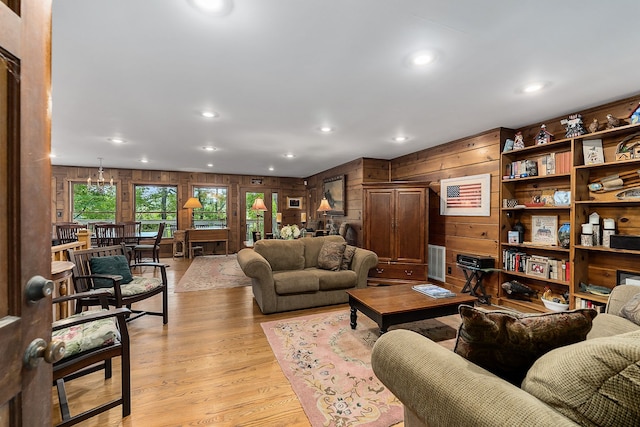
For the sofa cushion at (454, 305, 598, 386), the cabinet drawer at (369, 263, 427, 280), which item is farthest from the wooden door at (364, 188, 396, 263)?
the sofa cushion at (454, 305, 598, 386)

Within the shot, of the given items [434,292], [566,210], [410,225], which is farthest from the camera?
[410,225]

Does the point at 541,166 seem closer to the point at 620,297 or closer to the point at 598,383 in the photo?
the point at 620,297

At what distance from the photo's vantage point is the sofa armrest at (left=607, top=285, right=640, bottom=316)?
2.07 metres

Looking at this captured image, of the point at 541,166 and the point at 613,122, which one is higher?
the point at 613,122

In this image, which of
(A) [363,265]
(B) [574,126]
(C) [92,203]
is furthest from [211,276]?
(B) [574,126]

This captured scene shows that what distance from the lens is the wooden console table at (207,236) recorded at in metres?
7.53

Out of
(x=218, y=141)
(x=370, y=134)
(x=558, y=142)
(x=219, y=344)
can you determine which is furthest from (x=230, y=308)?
(x=558, y=142)

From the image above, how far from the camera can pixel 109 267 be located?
2.81m

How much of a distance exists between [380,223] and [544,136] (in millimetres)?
2435

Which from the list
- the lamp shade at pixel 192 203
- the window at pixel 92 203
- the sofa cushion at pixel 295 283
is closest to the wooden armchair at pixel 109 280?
the sofa cushion at pixel 295 283

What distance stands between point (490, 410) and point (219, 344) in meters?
2.38

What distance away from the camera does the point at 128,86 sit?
2.55 meters

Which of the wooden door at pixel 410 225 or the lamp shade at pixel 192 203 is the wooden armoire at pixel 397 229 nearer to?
the wooden door at pixel 410 225

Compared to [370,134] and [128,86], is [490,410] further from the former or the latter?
[370,134]
